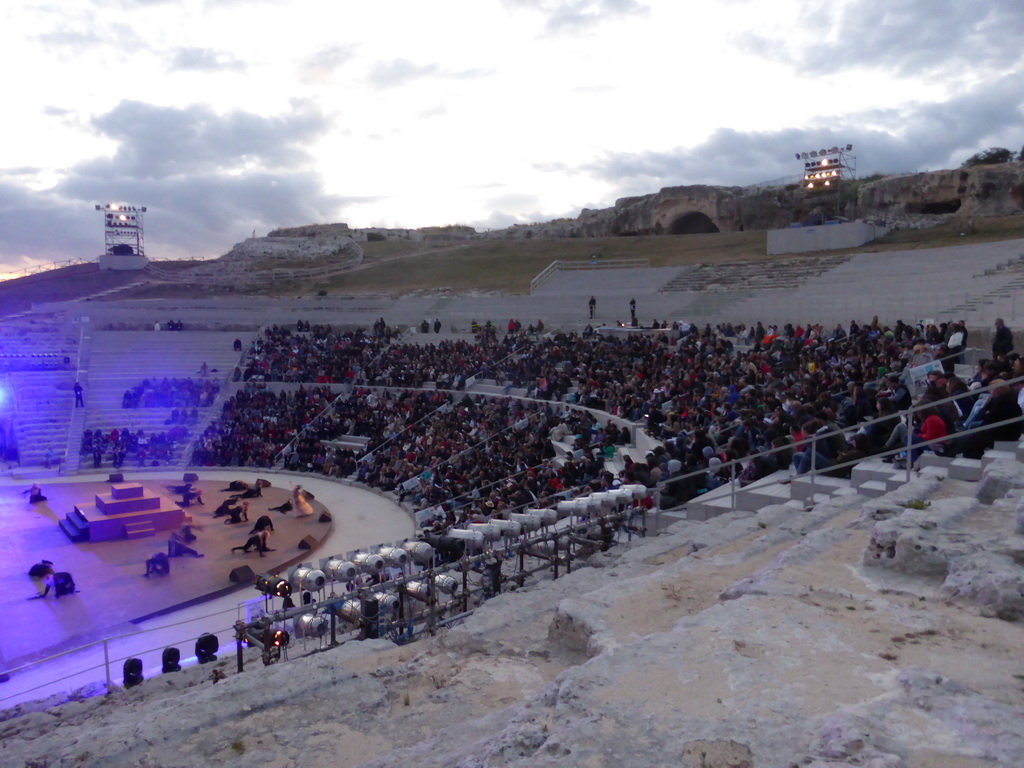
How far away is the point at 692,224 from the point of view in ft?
189

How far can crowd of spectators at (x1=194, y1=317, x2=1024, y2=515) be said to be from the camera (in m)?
A: 10.2

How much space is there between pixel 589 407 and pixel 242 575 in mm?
9935

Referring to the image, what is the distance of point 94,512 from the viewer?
53.3ft

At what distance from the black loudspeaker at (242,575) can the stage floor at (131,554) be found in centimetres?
11

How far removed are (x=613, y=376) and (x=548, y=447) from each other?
12.9 ft

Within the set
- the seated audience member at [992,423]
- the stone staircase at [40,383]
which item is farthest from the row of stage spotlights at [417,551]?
the stone staircase at [40,383]

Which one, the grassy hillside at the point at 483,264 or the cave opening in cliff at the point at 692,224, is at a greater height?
the cave opening in cliff at the point at 692,224

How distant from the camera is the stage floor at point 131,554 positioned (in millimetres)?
11219

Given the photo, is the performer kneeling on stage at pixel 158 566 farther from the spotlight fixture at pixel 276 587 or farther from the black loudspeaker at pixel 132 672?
the spotlight fixture at pixel 276 587

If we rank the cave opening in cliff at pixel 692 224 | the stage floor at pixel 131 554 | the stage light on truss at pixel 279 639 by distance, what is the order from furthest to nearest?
1. the cave opening in cliff at pixel 692 224
2. the stage floor at pixel 131 554
3. the stage light on truss at pixel 279 639

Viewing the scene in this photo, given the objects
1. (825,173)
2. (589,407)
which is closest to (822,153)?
(825,173)

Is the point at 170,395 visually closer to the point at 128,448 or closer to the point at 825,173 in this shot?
the point at 128,448

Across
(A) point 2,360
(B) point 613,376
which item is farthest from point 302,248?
(B) point 613,376

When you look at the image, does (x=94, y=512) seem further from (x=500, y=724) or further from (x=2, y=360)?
(x=2, y=360)
